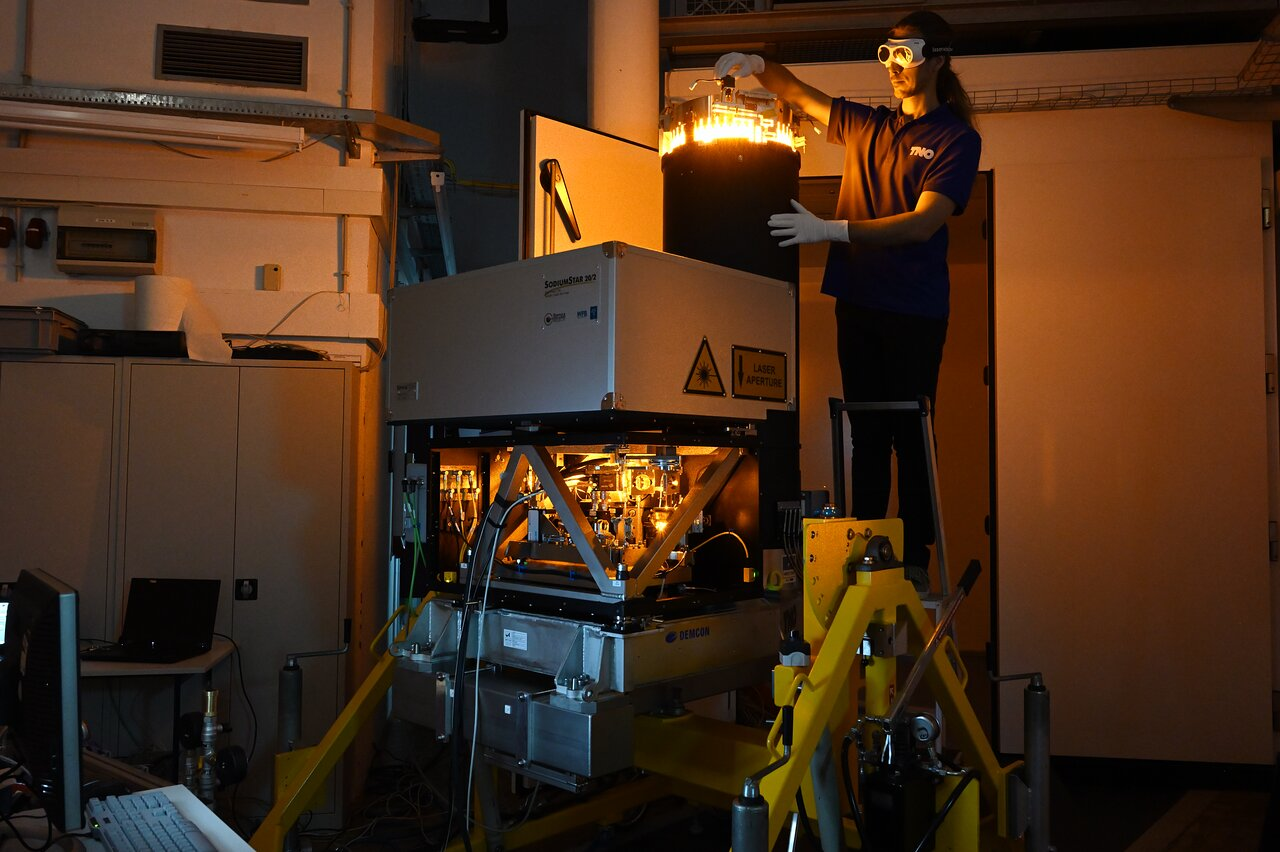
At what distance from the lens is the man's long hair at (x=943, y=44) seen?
2.58 metres

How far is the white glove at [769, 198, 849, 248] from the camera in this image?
235 centimetres

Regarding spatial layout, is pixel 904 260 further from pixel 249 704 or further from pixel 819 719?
pixel 249 704

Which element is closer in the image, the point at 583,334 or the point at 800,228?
the point at 583,334

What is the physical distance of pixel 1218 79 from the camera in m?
3.61

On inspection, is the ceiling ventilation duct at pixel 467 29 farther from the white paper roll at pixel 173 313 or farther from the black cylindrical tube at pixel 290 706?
the black cylindrical tube at pixel 290 706

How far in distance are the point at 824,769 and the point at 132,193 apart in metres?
3.30

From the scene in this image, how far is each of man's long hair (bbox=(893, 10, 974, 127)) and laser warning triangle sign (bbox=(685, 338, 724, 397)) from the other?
118 cm

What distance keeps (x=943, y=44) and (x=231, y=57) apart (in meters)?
2.71

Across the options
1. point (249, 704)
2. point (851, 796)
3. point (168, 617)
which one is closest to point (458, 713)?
point (851, 796)

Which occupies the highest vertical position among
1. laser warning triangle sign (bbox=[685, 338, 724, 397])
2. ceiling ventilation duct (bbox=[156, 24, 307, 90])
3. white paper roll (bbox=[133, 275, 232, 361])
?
ceiling ventilation duct (bbox=[156, 24, 307, 90])

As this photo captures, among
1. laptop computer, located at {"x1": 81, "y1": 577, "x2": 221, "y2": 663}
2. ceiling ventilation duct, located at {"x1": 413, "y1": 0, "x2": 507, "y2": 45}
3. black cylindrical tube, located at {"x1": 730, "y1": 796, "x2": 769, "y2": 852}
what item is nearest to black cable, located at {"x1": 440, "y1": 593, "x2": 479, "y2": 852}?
black cylindrical tube, located at {"x1": 730, "y1": 796, "x2": 769, "y2": 852}

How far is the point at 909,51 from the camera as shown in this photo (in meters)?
2.56

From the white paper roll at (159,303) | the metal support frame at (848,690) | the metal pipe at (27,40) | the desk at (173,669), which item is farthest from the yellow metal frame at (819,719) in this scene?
the metal pipe at (27,40)

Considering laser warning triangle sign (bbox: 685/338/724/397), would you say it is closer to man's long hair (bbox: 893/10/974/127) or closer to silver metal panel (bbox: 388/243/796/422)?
silver metal panel (bbox: 388/243/796/422)
